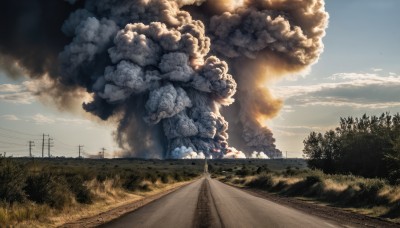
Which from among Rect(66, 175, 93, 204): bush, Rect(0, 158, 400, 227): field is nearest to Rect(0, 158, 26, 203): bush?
Rect(0, 158, 400, 227): field

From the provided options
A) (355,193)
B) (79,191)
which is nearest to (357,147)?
(355,193)

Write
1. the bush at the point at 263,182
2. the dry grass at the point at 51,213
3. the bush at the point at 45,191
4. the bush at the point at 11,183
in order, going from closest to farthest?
1. the dry grass at the point at 51,213
2. the bush at the point at 11,183
3. the bush at the point at 45,191
4. the bush at the point at 263,182

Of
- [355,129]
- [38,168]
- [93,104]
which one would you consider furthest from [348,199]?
[93,104]

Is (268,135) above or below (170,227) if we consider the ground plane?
above

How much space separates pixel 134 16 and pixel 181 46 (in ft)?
46.3

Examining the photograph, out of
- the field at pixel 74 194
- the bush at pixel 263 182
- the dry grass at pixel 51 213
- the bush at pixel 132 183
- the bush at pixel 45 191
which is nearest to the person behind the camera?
the dry grass at pixel 51 213

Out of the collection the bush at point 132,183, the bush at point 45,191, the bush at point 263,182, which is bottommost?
the bush at point 263,182

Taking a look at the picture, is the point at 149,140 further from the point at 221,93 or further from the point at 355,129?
the point at 355,129

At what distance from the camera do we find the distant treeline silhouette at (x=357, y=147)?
39.5 m

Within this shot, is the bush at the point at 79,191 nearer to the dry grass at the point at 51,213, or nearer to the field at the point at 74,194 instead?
the field at the point at 74,194

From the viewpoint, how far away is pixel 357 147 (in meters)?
42.9

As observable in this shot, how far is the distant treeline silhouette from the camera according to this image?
1554 inches

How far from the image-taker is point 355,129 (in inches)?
1898

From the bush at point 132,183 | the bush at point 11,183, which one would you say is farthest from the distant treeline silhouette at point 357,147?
the bush at point 11,183
